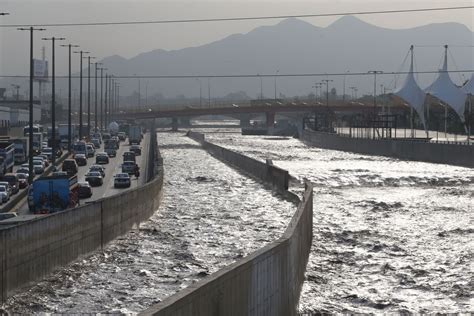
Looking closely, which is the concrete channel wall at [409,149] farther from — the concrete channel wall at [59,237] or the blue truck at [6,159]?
the concrete channel wall at [59,237]

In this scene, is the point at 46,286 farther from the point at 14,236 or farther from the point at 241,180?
the point at 241,180

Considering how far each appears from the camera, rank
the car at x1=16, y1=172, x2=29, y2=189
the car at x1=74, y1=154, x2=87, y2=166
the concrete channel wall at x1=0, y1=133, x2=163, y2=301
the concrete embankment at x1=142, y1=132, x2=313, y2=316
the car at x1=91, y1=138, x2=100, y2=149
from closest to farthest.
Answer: the concrete embankment at x1=142, y1=132, x2=313, y2=316, the concrete channel wall at x1=0, y1=133, x2=163, y2=301, the car at x1=16, y1=172, x2=29, y2=189, the car at x1=74, y1=154, x2=87, y2=166, the car at x1=91, y1=138, x2=100, y2=149

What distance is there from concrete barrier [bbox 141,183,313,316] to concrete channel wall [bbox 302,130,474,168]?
78930 millimetres

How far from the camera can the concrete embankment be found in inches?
637

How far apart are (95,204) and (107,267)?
16.2 ft

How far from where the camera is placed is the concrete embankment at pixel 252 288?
637 inches

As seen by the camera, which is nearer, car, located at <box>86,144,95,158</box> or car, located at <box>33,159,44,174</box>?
car, located at <box>33,159,44,174</box>

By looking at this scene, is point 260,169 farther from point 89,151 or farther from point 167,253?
point 167,253

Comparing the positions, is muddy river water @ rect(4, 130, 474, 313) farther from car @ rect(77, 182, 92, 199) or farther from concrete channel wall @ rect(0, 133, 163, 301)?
car @ rect(77, 182, 92, 199)

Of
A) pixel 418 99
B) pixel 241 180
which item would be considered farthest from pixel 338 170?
pixel 418 99

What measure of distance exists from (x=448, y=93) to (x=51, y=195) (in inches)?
4233

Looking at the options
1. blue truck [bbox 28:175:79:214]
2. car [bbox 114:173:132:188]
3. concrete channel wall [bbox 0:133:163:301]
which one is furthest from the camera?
car [bbox 114:173:132:188]

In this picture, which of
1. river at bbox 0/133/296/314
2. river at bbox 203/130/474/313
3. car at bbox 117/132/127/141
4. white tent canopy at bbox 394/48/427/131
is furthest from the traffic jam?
white tent canopy at bbox 394/48/427/131

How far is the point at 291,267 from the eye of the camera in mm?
26781
